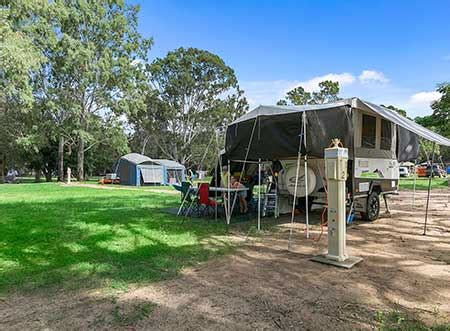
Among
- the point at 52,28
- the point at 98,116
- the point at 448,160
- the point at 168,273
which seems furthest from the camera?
the point at 448,160

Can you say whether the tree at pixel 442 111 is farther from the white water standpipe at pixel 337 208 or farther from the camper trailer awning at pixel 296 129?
the white water standpipe at pixel 337 208

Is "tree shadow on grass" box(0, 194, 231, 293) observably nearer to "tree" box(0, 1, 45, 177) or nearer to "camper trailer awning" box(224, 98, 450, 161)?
"camper trailer awning" box(224, 98, 450, 161)

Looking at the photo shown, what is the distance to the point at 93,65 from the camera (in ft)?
84.1

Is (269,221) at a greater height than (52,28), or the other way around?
(52,28)

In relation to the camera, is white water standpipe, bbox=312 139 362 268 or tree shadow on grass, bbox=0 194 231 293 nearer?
tree shadow on grass, bbox=0 194 231 293

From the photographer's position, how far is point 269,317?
277 cm

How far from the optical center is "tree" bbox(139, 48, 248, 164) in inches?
1267

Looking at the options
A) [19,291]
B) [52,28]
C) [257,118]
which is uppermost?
[52,28]

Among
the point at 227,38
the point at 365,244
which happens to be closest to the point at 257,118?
the point at 365,244

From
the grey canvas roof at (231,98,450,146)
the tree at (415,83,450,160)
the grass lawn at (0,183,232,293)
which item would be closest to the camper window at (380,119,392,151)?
the grey canvas roof at (231,98,450,146)

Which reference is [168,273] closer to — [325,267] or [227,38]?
[325,267]

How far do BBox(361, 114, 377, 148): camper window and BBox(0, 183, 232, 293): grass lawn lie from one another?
366 cm

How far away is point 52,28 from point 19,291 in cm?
2616

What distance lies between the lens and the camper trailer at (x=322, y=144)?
6.16 metres
